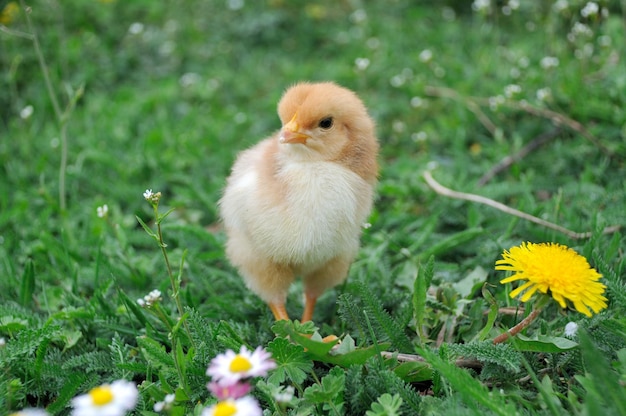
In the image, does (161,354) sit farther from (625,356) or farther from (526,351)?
(625,356)

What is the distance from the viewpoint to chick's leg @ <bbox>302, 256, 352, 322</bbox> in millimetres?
2465

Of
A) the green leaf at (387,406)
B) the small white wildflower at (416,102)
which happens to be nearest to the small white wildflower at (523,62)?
the small white wildflower at (416,102)

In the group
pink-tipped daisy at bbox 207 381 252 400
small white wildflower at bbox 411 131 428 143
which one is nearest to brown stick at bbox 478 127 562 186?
small white wildflower at bbox 411 131 428 143

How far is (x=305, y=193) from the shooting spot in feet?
7.24

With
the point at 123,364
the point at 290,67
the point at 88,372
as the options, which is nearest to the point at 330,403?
the point at 123,364

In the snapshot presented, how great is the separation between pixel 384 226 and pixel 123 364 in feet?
5.52

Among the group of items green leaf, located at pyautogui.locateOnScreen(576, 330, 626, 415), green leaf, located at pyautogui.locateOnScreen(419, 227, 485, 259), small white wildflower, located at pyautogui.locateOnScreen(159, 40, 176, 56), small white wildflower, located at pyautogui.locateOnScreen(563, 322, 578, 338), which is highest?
green leaf, located at pyautogui.locateOnScreen(576, 330, 626, 415)

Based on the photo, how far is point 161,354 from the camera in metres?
2.20

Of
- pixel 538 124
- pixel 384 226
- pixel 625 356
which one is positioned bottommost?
pixel 384 226

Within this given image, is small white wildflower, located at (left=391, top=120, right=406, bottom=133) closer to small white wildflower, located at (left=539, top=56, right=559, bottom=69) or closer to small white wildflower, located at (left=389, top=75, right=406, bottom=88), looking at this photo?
small white wildflower, located at (left=389, top=75, right=406, bottom=88)

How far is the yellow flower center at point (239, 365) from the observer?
1.64 meters

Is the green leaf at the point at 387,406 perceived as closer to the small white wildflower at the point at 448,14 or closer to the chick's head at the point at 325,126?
the chick's head at the point at 325,126

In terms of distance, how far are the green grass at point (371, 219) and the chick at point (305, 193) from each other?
0.22 metres

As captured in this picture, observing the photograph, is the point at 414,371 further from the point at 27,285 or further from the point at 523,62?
the point at 523,62
